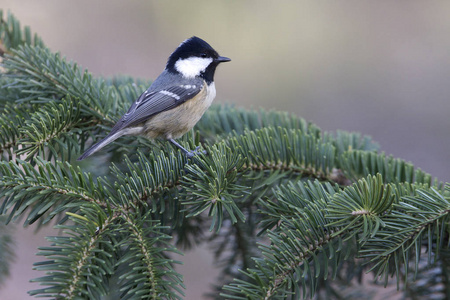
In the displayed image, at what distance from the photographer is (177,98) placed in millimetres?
2281

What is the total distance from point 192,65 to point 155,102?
1.37ft

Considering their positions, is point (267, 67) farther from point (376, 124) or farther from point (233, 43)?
point (376, 124)

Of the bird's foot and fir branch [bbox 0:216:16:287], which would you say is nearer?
the bird's foot

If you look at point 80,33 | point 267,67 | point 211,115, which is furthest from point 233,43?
point 211,115

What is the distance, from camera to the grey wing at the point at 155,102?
1780mm

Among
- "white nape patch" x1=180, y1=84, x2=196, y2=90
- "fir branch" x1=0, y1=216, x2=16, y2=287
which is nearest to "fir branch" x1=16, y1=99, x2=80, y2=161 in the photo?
"fir branch" x1=0, y1=216, x2=16, y2=287

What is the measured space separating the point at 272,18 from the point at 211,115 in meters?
3.42

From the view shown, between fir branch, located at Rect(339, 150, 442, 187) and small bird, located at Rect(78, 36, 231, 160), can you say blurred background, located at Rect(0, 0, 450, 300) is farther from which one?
fir branch, located at Rect(339, 150, 442, 187)

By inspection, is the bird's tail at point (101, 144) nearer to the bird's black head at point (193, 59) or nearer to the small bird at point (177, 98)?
the small bird at point (177, 98)

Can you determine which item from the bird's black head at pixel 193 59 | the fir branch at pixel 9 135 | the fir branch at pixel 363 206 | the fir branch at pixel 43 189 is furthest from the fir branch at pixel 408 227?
the bird's black head at pixel 193 59

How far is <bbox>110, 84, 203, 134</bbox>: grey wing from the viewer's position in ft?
5.84

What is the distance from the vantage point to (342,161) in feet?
5.59

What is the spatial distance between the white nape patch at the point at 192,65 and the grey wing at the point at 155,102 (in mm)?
118

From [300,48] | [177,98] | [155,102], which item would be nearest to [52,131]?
[155,102]
